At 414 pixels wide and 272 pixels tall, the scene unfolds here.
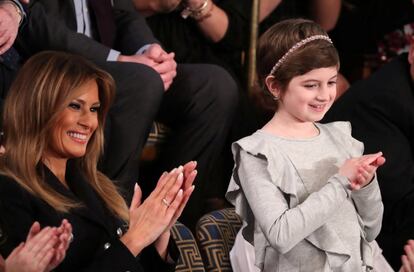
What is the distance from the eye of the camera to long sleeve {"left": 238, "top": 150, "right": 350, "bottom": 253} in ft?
7.95

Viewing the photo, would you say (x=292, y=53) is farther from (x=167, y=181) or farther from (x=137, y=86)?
(x=137, y=86)

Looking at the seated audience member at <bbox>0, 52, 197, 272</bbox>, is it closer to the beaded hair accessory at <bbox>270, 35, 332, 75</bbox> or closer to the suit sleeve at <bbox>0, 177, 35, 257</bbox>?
the suit sleeve at <bbox>0, 177, 35, 257</bbox>

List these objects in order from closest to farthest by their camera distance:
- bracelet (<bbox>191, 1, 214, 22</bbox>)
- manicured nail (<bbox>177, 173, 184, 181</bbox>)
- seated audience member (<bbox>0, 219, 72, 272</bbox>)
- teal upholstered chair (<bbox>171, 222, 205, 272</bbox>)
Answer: seated audience member (<bbox>0, 219, 72, 272</bbox>), manicured nail (<bbox>177, 173, 184, 181</bbox>), teal upholstered chair (<bbox>171, 222, 205, 272</bbox>), bracelet (<bbox>191, 1, 214, 22</bbox>)

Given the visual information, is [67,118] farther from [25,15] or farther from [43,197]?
[25,15]

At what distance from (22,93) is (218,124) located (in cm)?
119

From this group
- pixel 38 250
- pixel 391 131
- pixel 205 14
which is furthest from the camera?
pixel 205 14

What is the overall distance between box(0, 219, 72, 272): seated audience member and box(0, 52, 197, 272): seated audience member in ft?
0.62

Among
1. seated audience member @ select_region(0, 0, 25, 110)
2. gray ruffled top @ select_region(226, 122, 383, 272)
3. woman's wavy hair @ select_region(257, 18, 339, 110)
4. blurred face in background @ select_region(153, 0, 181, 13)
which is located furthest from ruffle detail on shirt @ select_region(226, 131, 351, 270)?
blurred face in background @ select_region(153, 0, 181, 13)

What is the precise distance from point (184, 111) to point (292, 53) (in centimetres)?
98

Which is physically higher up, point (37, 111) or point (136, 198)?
point (37, 111)

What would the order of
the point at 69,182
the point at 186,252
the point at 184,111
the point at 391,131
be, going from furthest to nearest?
the point at 184,111 < the point at 391,131 < the point at 186,252 < the point at 69,182

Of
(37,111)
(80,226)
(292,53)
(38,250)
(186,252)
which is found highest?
(292,53)

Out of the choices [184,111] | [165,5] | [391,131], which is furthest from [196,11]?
[391,131]

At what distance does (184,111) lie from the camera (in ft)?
11.4
